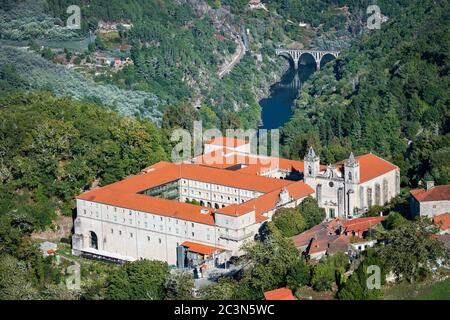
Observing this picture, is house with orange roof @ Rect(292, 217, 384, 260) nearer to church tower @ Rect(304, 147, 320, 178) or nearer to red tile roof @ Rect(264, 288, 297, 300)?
church tower @ Rect(304, 147, 320, 178)

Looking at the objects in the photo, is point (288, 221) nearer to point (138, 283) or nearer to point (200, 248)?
point (200, 248)

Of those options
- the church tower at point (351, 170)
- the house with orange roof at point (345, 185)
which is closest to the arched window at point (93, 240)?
the house with orange roof at point (345, 185)

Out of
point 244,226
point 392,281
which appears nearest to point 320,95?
point 244,226

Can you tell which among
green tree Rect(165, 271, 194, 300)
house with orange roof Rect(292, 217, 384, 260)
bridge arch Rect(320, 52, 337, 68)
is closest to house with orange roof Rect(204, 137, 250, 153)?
house with orange roof Rect(292, 217, 384, 260)

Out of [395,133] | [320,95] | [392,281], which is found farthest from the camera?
[320,95]

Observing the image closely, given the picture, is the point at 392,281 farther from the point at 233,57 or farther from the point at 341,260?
the point at 233,57

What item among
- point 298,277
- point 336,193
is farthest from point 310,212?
point 298,277

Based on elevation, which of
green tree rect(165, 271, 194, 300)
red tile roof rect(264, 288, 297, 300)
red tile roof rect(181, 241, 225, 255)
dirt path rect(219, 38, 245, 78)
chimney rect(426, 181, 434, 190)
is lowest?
dirt path rect(219, 38, 245, 78)
